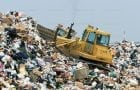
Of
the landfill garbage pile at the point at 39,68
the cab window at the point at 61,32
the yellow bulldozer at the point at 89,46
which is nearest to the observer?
the landfill garbage pile at the point at 39,68

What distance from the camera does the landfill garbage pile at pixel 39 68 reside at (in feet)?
54.2

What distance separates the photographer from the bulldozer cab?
21.5 meters

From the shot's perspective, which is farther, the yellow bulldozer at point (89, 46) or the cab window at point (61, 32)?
the cab window at point (61, 32)

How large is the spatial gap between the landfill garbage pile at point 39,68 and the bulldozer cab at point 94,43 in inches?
20.9

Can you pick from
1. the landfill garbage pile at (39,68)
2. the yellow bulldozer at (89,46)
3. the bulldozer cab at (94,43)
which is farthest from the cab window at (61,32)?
the bulldozer cab at (94,43)

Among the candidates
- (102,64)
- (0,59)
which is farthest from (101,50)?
(0,59)

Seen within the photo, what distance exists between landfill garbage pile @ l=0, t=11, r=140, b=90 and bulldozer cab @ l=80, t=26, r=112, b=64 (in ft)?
1.74

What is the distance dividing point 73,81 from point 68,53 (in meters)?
2.72

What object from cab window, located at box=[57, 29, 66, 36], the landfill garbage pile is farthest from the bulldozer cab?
cab window, located at box=[57, 29, 66, 36]

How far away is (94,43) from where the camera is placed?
21469 mm

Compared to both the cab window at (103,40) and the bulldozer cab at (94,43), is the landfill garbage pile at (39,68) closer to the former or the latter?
the bulldozer cab at (94,43)

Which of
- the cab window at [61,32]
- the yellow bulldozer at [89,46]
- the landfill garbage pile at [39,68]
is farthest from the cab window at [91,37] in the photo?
the cab window at [61,32]

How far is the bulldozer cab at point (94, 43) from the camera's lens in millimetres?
21469

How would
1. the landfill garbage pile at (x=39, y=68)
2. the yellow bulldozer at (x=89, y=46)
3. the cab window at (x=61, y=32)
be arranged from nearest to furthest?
1. the landfill garbage pile at (x=39, y=68)
2. the yellow bulldozer at (x=89, y=46)
3. the cab window at (x=61, y=32)
